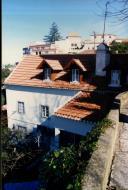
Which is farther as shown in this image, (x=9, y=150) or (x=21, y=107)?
(x=21, y=107)

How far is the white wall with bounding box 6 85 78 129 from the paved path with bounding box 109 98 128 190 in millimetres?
12488

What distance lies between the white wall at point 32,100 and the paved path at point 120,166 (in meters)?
12.5

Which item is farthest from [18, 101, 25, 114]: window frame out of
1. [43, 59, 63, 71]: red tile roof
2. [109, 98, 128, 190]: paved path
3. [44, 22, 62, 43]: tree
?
[44, 22, 62, 43]: tree

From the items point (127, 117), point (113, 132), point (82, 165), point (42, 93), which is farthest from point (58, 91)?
point (82, 165)

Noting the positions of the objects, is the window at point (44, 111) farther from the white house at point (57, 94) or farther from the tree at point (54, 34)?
the tree at point (54, 34)

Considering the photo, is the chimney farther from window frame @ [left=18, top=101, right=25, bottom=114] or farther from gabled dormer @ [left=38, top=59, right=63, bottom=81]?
window frame @ [left=18, top=101, right=25, bottom=114]

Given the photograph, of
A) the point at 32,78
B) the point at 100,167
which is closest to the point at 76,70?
the point at 32,78

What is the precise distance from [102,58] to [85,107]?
15.5ft

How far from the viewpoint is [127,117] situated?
8.43m

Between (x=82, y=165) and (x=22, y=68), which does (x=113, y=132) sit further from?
(x=22, y=68)

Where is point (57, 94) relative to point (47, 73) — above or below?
below

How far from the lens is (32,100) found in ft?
72.4

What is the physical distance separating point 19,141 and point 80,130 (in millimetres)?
4821

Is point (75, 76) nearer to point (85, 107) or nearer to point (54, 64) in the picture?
point (54, 64)
